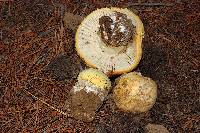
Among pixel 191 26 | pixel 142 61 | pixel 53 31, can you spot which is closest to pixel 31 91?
pixel 53 31

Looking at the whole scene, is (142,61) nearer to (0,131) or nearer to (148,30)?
(148,30)

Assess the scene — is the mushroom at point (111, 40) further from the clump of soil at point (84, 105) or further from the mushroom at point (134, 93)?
the clump of soil at point (84, 105)

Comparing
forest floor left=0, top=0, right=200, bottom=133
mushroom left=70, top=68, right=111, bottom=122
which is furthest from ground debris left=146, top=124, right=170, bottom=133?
mushroom left=70, top=68, right=111, bottom=122

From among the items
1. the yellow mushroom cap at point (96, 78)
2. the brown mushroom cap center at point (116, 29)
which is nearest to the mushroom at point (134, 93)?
the yellow mushroom cap at point (96, 78)

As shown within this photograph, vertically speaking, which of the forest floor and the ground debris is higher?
the forest floor

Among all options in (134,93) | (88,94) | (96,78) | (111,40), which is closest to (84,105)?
(88,94)

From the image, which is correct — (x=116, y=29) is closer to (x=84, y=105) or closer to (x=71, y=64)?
(x=71, y=64)

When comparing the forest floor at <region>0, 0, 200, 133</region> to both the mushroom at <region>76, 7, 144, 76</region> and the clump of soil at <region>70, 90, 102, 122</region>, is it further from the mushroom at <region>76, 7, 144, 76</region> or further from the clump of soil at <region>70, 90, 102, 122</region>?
the mushroom at <region>76, 7, 144, 76</region>
